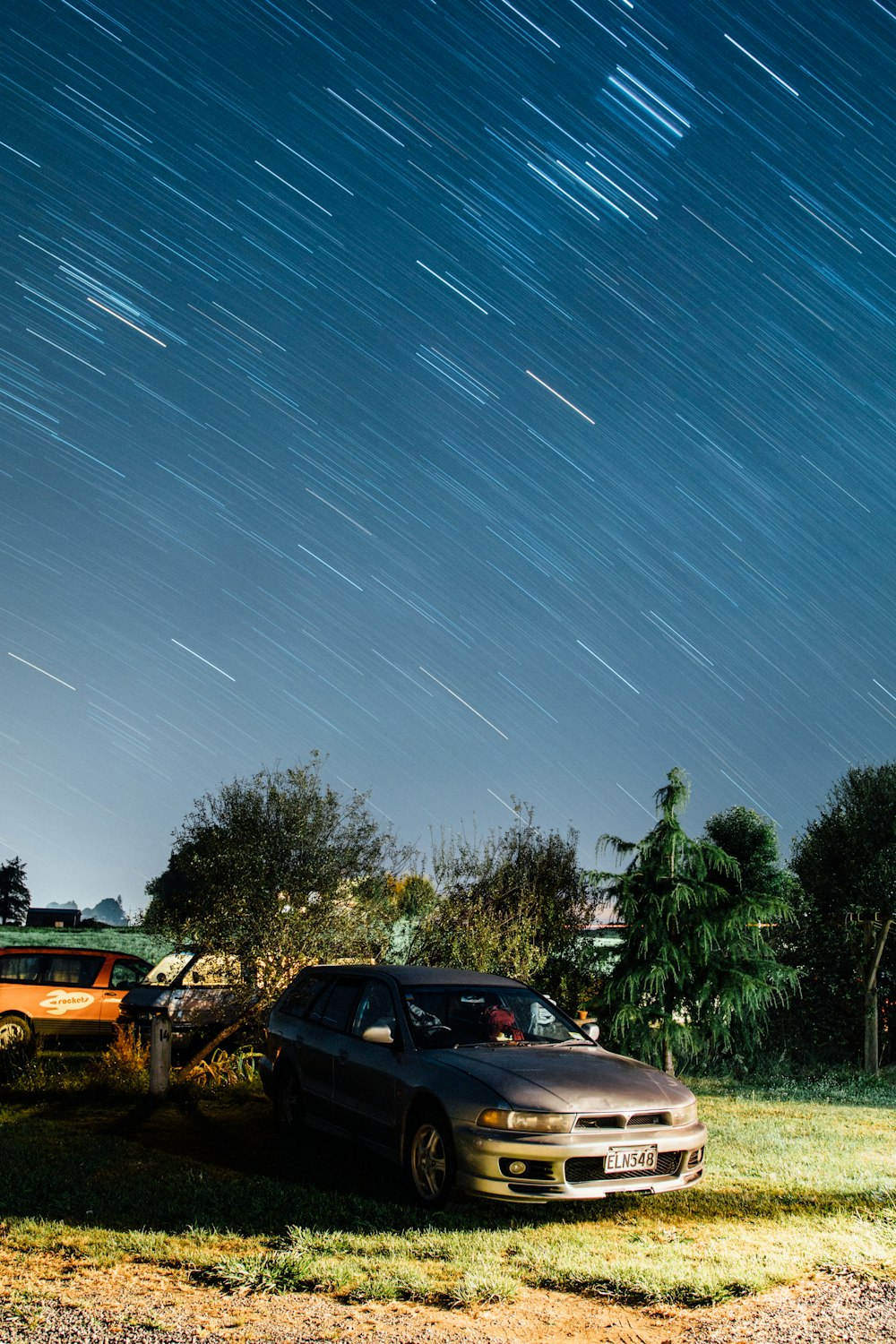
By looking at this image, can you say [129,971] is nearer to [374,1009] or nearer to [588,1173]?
[374,1009]

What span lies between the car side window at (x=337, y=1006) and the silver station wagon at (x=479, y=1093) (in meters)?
0.02

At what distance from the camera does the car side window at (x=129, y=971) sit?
1582cm

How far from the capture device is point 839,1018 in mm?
19578

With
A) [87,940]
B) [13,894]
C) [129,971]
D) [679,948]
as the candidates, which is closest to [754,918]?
[679,948]

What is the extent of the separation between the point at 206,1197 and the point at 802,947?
16.5 m

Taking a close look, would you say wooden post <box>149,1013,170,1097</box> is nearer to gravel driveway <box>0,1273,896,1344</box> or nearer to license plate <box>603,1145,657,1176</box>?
gravel driveway <box>0,1273,896,1344</box>

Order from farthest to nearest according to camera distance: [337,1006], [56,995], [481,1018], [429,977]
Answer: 1. [56,995]
2. [337,1006]
3. [429,977]
4. [481,1018]

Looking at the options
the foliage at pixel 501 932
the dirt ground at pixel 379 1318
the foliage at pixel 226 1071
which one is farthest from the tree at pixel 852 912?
the dirt ground at pixel 379 1318

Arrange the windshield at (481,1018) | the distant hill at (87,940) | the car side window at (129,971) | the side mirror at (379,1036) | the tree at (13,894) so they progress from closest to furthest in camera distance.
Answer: the side mirror at (379,1036) < the windshield at (481,1018) < the car side window at (129,971) < the distant hill at (87,940) < the tree at (13,894)

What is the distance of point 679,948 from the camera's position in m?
14.3

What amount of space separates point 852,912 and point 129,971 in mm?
13761

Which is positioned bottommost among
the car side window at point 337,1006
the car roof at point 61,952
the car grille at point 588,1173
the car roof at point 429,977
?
the car grille at point 588,1173

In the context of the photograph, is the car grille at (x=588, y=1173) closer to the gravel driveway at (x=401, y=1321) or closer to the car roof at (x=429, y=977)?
the gravel driveway at (x=401, y=1321)

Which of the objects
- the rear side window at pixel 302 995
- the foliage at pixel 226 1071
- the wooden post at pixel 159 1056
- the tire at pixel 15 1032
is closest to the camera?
the rear side window at pixel 302 995
